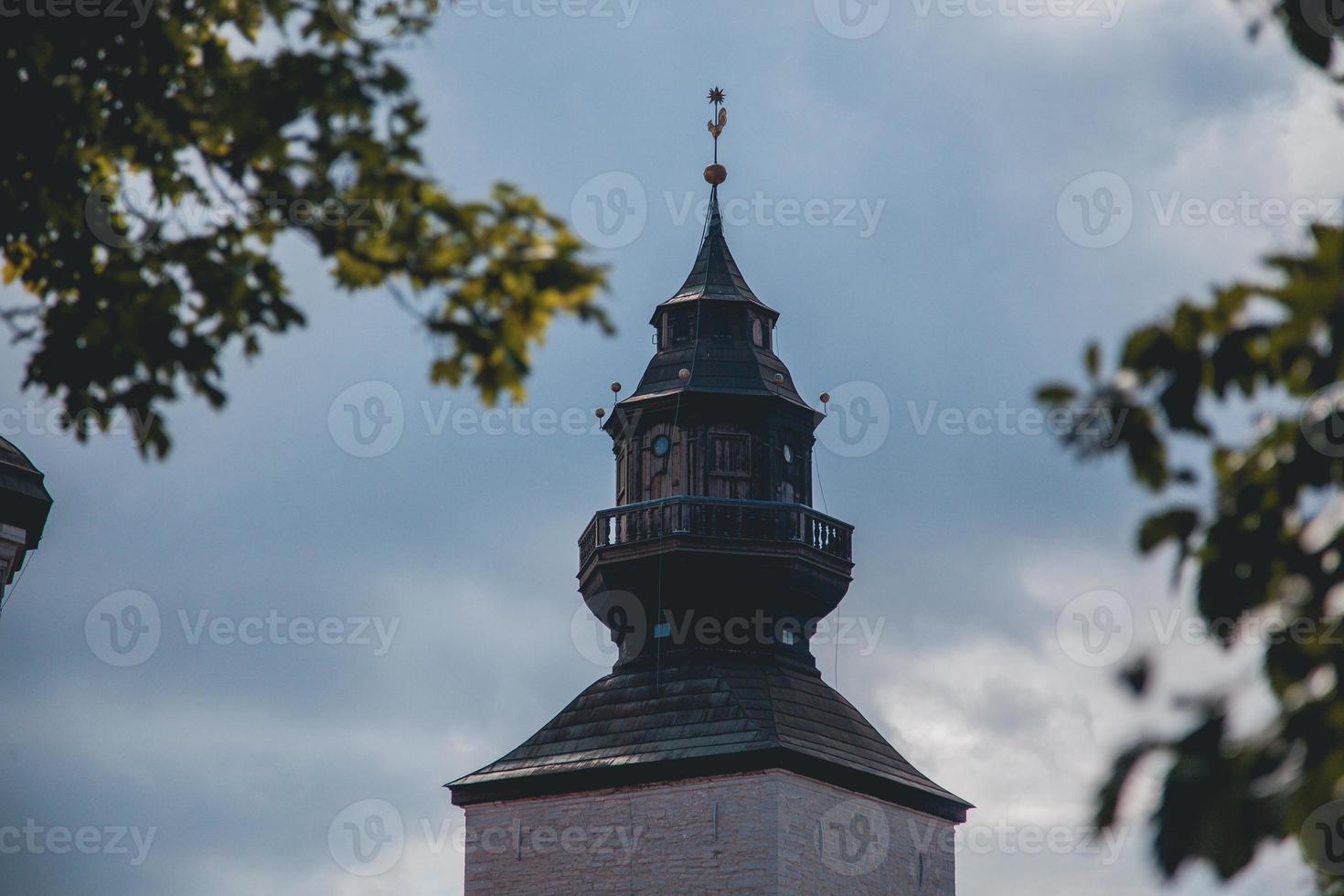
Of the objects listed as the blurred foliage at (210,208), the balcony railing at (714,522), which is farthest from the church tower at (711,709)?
the blurred foliage at (210,208)

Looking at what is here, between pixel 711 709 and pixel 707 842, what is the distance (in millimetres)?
2084

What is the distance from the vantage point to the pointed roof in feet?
116

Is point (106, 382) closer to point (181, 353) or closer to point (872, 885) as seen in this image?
point (181, 353)

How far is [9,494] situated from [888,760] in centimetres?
1803

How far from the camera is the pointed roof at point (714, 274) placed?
116 ft

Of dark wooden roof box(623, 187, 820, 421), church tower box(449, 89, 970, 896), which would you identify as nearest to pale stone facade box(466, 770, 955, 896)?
church tower box(449, 89, 970, 896)

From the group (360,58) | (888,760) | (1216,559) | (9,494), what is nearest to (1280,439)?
(1216,559)

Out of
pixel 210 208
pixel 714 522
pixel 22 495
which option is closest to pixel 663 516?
pixel 714 522

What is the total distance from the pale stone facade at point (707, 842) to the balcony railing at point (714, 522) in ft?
12.8

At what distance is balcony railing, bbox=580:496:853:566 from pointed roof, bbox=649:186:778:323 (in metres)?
4.10

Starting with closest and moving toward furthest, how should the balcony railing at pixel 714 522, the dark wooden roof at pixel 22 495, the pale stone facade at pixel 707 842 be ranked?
the dark wooden roof at pixel 22 495 → the pale stone facade at pixel 707 842 → the balcony railing at pixel 714 522

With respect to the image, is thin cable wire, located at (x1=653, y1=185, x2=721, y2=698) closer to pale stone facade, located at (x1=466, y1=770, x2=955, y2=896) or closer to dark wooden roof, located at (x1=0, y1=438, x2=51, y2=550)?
pale stone facade, located at (x1=466, y1=770, x2=955, y2=896)

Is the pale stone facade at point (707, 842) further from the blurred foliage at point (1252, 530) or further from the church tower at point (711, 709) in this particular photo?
the blurred foliage at point (1252, 530)

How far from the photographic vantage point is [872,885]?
104 feet
